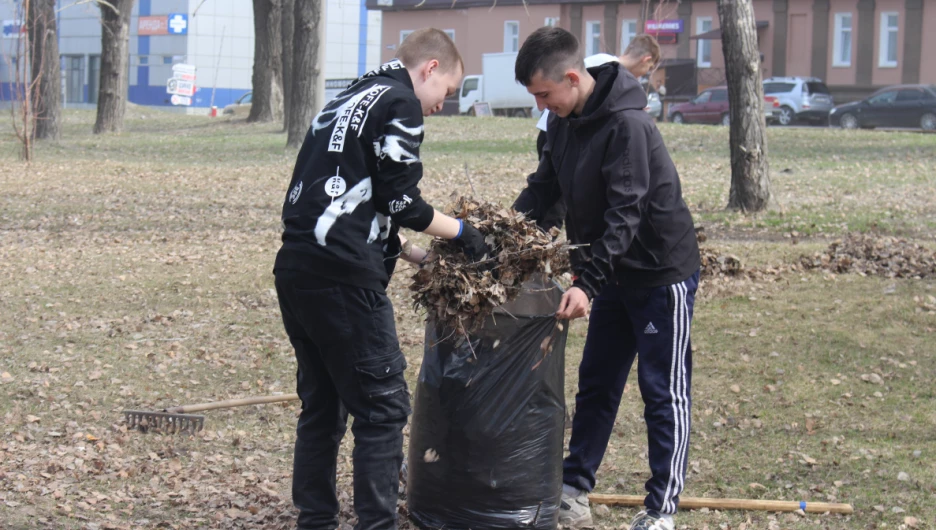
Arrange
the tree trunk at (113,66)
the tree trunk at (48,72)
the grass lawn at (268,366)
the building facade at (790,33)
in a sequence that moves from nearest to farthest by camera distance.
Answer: the grass lawn at (268,366)
the tree trunk at (48,72)
the tree trunk at (113,66)
the building facade at (790,33)

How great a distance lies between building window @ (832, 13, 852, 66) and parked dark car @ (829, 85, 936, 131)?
11.1m

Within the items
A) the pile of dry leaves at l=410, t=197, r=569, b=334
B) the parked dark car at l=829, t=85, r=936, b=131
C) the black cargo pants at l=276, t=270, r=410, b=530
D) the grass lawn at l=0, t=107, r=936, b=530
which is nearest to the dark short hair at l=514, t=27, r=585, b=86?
the pile of dry leaves at l=410, t=197, r=569, b=334

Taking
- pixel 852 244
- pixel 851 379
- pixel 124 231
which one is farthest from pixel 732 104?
pixel 124 231

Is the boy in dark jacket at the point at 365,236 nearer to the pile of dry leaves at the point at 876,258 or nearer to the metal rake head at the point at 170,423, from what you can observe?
the metal rake head at the point at 170,423

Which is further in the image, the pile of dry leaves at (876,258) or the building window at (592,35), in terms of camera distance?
the building window at (592,35)

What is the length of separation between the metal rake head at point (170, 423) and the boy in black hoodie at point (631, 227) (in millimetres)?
2379

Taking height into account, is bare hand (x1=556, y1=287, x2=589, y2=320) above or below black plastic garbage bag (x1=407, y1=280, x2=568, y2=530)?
above

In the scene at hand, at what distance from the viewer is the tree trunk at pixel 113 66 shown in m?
25.3

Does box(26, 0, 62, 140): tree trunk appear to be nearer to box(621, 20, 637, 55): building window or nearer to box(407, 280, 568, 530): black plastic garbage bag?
box(407, 280, 568, 530): black plastic garbage bag

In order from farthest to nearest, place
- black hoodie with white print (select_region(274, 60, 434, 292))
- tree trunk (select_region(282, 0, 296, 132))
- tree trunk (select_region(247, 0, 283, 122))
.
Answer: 1. tree trunk (select_region(247, 0, 283, 122))
2. tree trunk (select_region(282, 0, 296, 132))
3. black hoodie with white print (select_region(274, 60, 434, 292))

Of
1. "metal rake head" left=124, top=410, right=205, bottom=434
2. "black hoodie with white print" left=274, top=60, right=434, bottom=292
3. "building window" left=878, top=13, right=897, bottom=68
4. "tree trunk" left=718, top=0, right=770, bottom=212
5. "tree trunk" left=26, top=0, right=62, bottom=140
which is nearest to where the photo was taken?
"black hoodie with white print" left=274, top=60, right=434, bottom=292

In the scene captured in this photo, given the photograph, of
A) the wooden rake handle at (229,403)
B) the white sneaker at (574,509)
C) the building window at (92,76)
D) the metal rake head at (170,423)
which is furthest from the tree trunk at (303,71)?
the building window at (92,76)

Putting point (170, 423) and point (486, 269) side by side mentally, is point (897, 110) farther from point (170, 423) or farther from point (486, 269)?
point (486, 269)

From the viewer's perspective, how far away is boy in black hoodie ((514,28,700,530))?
3.65 meters
